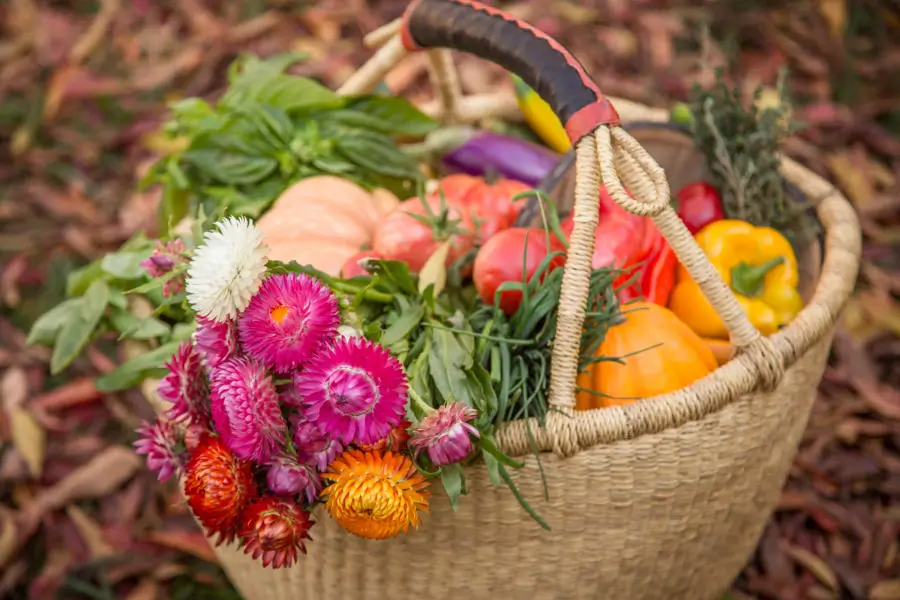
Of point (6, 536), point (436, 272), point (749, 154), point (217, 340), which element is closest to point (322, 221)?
point (436, 272)

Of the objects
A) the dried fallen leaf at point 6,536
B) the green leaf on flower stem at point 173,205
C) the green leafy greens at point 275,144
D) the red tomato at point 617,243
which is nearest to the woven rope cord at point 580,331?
the red tomato at point 617,243

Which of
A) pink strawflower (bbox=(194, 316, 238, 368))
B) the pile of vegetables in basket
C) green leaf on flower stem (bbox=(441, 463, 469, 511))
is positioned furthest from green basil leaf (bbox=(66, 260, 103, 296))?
green leaf on flower stem (bbox=(441, 463, 469, 511))

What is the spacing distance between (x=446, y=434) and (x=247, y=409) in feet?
0.74

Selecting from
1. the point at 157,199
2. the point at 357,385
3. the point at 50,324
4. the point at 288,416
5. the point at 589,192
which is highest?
the point at 589,192

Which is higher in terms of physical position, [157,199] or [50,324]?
[50,324]

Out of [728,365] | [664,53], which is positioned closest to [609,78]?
[664,53]

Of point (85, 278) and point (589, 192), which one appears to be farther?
point (85, 278)

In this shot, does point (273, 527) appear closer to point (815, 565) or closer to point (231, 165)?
point (231, 165)

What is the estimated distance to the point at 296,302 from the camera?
3.32ft

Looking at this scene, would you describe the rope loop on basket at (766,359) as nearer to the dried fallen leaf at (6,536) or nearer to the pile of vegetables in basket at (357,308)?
the pile of vegetables in basket at (357,308)

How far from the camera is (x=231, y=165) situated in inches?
66.8

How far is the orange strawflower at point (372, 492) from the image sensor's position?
0.98 metres

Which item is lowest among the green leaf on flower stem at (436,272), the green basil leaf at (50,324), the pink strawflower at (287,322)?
the green basil leaf at (50,324)

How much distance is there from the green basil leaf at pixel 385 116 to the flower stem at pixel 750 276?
0.68 metres
